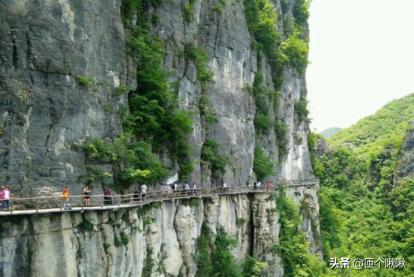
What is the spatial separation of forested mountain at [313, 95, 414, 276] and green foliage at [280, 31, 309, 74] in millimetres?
22115

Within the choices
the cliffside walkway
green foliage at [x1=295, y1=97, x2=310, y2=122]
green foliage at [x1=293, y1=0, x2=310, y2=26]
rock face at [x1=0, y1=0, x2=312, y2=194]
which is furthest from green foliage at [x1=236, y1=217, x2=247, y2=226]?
green foliage at [x1=293, y1=0, x2=310, y2=26]

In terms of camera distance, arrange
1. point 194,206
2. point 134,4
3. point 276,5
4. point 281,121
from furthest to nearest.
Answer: point 276,5 < point 281,121 < point 194,206 < point 134,4

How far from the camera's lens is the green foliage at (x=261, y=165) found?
49688 mm

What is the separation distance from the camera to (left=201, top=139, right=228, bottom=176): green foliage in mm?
38250

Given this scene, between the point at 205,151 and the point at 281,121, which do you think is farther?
the point at 281,121

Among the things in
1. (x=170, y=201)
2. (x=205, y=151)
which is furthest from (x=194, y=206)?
(x=205, y=151)

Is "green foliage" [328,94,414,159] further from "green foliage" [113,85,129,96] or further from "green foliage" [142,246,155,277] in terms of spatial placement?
"green foliage" [113,85,129,96]

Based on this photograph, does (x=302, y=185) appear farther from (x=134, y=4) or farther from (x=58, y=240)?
(x=58, y=240)

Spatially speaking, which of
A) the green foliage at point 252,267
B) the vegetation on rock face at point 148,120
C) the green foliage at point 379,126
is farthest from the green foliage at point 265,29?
the green foliage at point 379,126

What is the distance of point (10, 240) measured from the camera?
17.0 meters

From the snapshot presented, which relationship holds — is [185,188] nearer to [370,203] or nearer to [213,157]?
[213,157]

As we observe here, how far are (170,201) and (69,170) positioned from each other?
8.88 m

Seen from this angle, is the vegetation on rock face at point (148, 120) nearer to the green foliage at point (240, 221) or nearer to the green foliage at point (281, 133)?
the green foliage at point (240, 221)

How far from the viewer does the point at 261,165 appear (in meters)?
49.8
